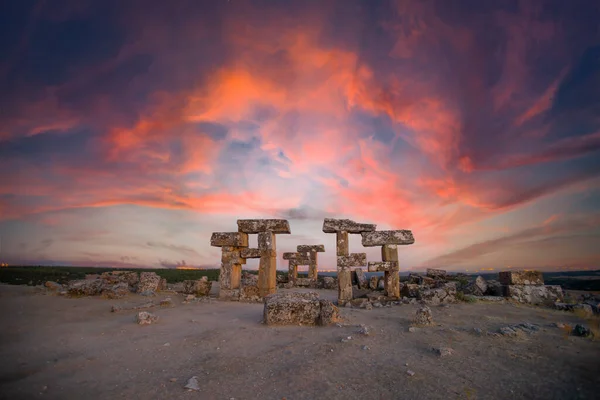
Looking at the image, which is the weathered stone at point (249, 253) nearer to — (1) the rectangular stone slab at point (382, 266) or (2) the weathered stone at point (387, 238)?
(2) the weathered stone at point (387, 238)

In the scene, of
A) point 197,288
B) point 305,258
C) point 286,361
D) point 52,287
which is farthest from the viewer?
point 305,258

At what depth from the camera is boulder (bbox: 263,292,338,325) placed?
8.20 metres

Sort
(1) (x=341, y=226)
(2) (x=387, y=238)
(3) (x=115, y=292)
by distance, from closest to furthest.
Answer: (3) (x=115, y=292) → (1) (x=341, y=226) → (2) (x=387, y=238)

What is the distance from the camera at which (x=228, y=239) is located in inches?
Answer: 588

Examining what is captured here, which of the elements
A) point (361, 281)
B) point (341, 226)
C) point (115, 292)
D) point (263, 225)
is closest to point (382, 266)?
point (341, 226)

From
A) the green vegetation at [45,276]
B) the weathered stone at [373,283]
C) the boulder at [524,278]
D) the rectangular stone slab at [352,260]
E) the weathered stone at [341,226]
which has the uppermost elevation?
the weathered stone at [341,226]

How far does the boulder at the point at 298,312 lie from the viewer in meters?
8.20

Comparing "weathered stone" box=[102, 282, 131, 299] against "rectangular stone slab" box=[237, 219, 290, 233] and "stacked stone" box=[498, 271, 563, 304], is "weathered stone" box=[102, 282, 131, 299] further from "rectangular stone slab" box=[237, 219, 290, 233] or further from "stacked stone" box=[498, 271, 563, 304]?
"stacked stone" box=[498, 271, 563, 304]

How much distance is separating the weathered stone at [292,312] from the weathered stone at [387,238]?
6.13 meters

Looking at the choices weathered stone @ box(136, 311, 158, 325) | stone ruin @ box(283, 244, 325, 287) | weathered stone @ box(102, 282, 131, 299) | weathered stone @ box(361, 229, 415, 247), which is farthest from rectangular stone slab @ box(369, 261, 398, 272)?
stone ruin @ box(283, 244, 325, 287)

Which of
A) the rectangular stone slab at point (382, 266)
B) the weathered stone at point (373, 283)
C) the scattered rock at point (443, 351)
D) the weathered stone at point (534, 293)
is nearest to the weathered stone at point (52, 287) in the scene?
the rectangular stone slab at point (382, 266)

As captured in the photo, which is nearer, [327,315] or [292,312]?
[327,315]

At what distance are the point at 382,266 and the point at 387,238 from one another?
1335 mm

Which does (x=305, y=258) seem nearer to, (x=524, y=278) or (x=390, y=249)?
(x=390, y=249)
